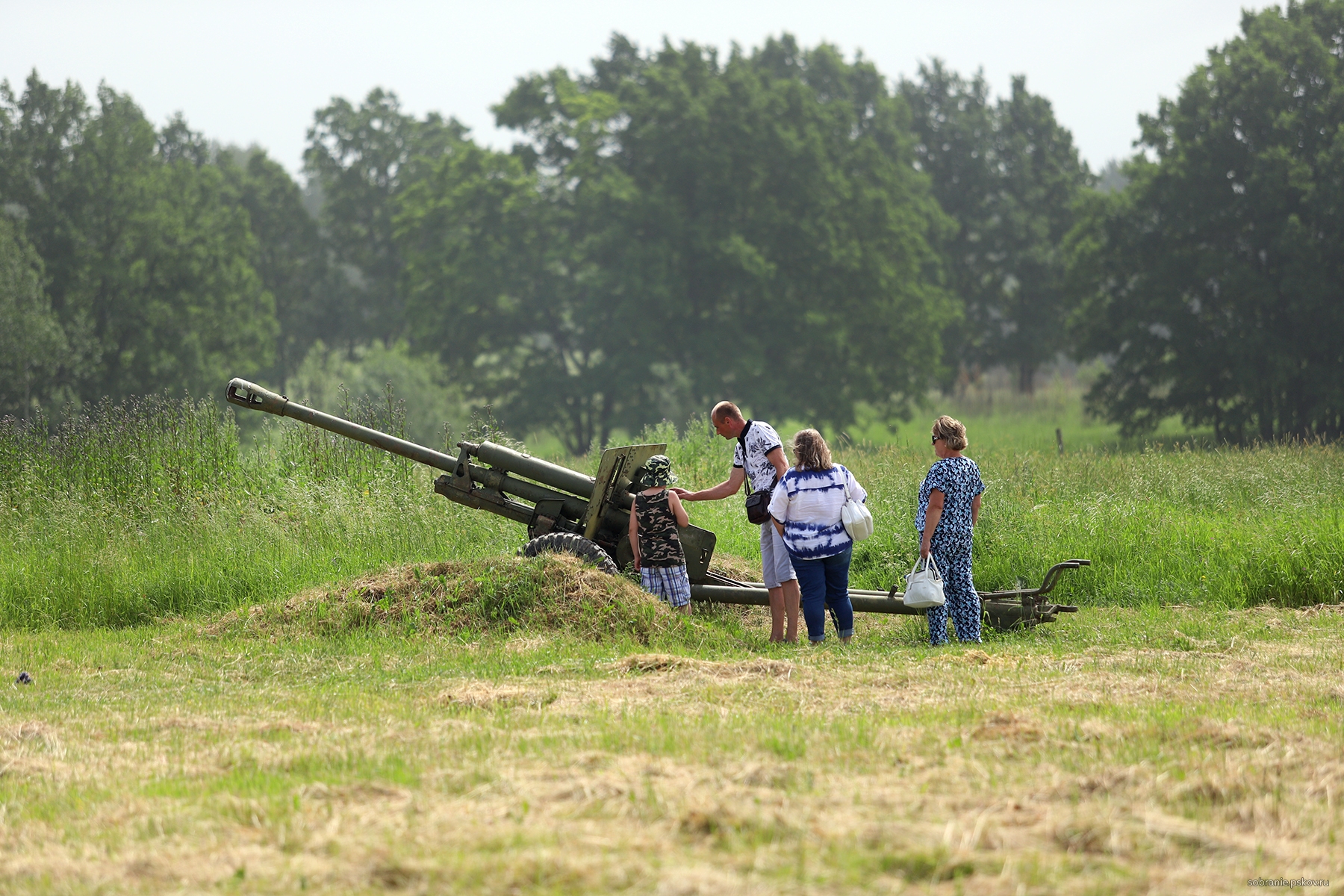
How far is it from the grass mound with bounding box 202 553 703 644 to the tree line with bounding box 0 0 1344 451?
33.0 metres

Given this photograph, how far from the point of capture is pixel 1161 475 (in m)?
16.9

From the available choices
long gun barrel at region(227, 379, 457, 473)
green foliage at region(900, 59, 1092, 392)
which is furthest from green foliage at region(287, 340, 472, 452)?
long gun barrel at region(227, 379, 457, 473)

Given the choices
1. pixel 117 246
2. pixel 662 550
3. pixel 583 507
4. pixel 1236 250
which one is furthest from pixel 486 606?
pixel 117 246

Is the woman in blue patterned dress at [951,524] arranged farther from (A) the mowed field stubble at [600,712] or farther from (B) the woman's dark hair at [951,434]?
(A) the mowed field stubble at [600,712]

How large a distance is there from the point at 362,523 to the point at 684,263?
1270 inches

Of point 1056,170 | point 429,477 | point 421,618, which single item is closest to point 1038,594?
point 421,618

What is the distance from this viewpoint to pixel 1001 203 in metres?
57.6

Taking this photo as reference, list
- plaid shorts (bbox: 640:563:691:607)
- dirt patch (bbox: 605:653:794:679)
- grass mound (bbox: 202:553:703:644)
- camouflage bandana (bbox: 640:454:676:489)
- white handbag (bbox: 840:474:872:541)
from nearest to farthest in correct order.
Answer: dirt patch (bbox: 605:653:794:679)
white handbag (bbox: 840:474:872:541)
grass mound (bbox: 202:553:703:644)
camouflage bandana (bbox: 640:454:676:489)
plaid shorts (bbox: 640:563:691:607)

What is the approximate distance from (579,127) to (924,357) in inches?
605

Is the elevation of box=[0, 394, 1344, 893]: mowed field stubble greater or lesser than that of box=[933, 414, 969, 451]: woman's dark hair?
lesser

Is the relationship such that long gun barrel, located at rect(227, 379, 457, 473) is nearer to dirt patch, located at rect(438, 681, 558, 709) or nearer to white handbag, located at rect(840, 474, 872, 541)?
white handbag, located at rect(840, 474, 872, 541)

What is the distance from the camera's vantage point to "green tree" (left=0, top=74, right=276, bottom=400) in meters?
44.5

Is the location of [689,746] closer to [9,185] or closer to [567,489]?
[567,489]

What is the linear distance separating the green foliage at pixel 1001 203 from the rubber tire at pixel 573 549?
4586 centimetres
